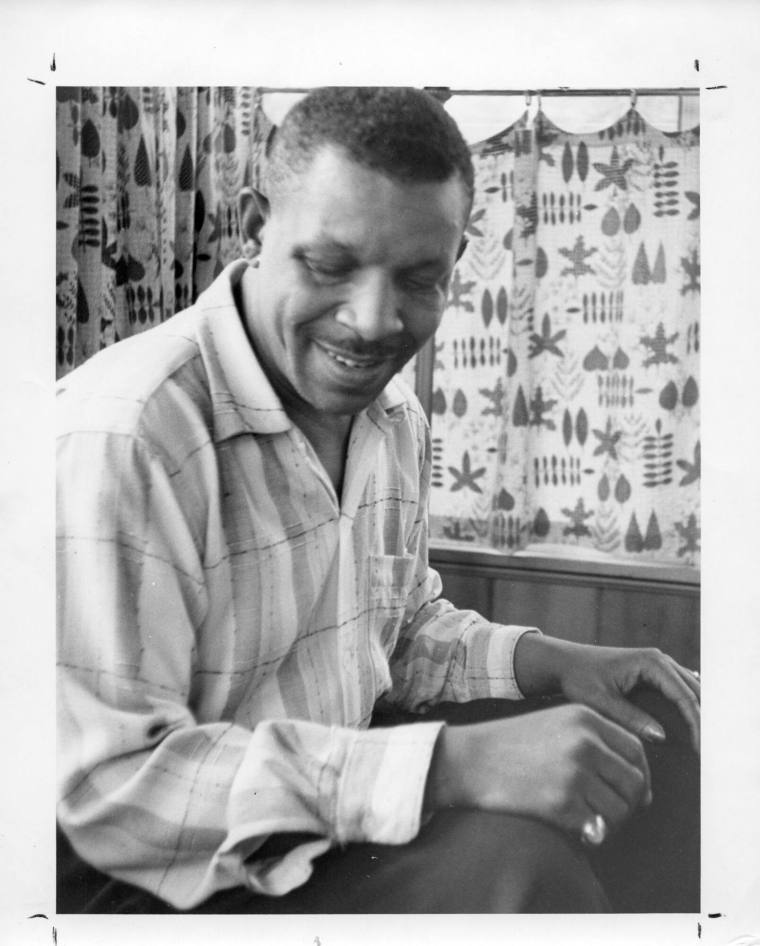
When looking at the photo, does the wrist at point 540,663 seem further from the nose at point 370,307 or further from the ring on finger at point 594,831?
the nose at point 370,307

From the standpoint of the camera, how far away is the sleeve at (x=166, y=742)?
2.99 feet

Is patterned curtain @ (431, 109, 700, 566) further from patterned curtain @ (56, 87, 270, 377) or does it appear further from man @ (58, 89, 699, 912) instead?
patterned curtain @ (56, 87, 270, 377)

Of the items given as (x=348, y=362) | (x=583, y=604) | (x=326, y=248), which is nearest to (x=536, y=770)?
(x=583, y=604)

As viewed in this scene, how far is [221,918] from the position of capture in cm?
100

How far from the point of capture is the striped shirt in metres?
0.91

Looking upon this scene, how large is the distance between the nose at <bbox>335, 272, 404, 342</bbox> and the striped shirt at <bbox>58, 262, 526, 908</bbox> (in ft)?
0.37

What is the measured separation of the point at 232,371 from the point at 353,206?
8.3 inches

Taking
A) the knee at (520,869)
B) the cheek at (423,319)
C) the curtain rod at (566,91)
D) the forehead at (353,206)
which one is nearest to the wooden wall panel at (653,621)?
the knee at (520,869)

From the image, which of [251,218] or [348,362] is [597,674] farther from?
[251,218]

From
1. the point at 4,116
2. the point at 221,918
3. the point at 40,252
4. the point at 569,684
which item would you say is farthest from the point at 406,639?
the point at 4,116

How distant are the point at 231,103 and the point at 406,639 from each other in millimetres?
638

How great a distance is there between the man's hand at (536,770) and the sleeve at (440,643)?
70 mm

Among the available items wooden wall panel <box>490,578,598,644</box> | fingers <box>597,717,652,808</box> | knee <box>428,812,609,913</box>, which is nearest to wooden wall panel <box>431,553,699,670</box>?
wooden wall panel <box>490,578,598,644</box>
